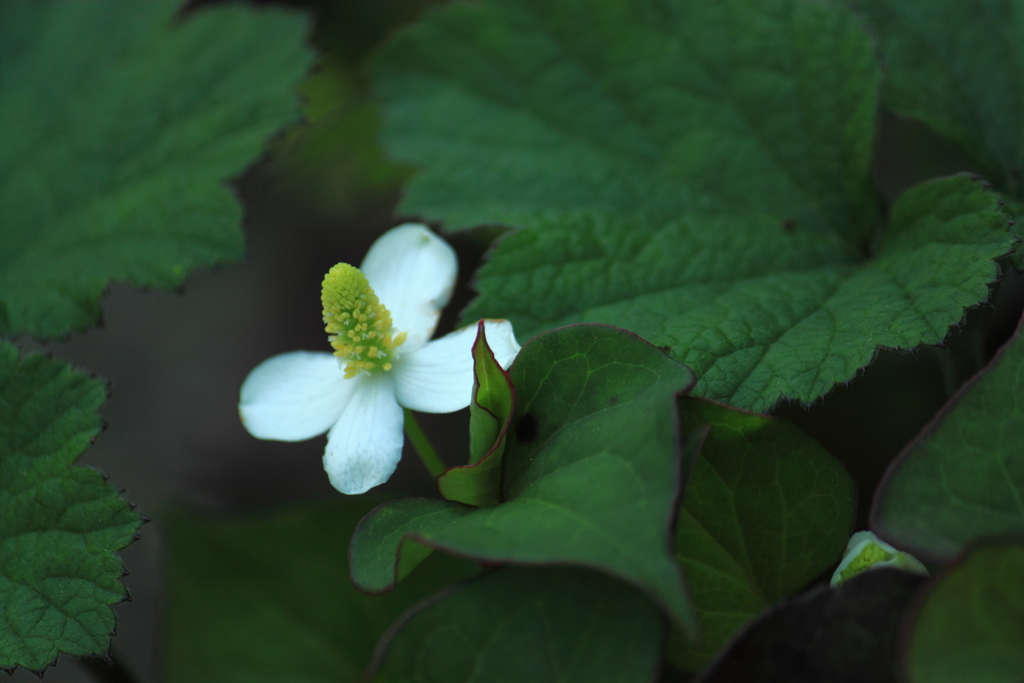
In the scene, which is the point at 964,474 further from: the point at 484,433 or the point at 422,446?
the point at 422,446

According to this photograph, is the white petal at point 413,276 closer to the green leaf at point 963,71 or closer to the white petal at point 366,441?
the white petal at point 366,441

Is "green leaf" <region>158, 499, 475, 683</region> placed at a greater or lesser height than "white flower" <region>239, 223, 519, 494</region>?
lesser

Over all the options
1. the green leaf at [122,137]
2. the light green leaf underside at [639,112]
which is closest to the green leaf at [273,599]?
the green leaf at [122,137]

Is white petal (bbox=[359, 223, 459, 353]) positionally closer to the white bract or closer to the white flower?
the white flower

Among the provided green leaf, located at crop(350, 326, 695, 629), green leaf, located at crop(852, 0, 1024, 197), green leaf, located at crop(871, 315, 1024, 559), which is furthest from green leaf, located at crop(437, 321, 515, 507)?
green leaf, located at crop(852, 0, 1024, 197)

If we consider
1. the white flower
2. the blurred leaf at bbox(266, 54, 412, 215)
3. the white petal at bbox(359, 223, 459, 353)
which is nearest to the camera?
the white flower

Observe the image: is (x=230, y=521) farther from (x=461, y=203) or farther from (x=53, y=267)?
(x=461, y=203)
